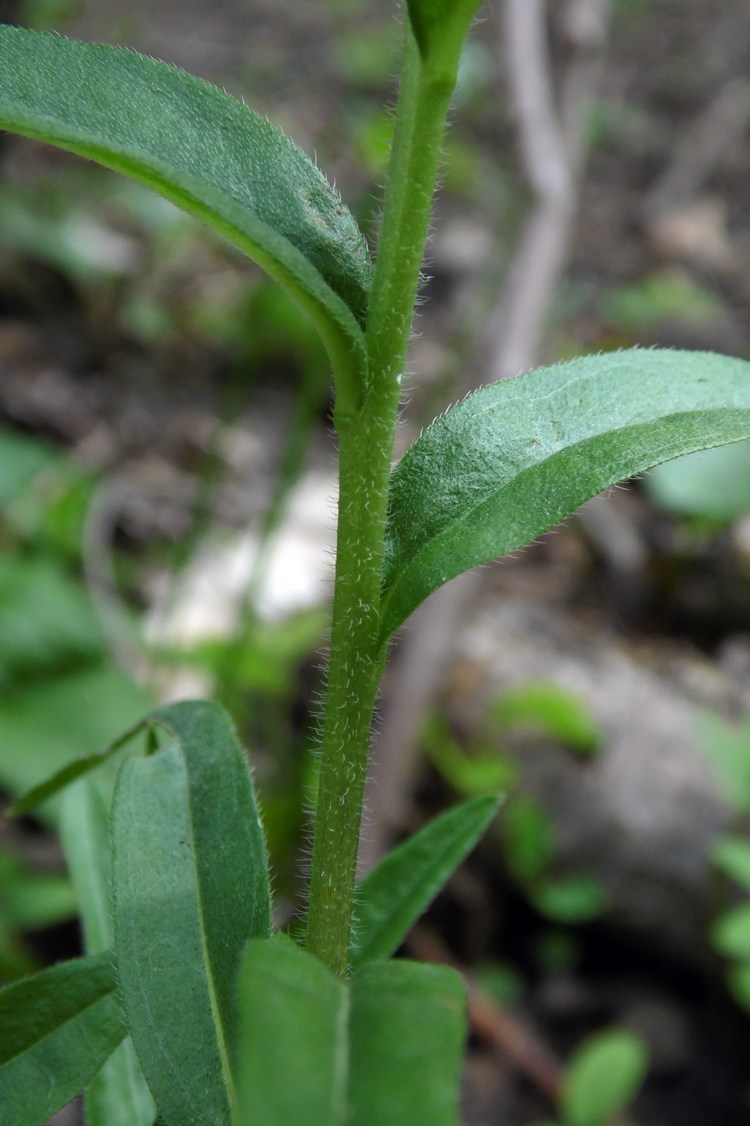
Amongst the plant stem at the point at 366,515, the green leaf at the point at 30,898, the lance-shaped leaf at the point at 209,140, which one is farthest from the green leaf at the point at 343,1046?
the green leaf at the point at 30,898

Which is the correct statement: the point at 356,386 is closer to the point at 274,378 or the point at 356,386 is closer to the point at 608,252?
the point at 274,378

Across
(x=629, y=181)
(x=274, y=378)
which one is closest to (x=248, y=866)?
(x=274, y=378)

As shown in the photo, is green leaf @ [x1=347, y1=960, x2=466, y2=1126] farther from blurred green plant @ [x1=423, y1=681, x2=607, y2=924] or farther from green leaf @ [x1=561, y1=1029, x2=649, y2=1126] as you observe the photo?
blurred green plant @ [x1=423, y1=681, x2=607, y2=924]

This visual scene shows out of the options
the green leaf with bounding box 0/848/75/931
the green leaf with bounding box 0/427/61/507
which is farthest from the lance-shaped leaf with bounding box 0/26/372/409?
the green leaf with bounding box 0/427/61/507

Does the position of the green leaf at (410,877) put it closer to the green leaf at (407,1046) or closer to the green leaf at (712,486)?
the green leaf at (407,1046)

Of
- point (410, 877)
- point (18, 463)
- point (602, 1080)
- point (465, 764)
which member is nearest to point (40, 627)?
point (18, 463)
